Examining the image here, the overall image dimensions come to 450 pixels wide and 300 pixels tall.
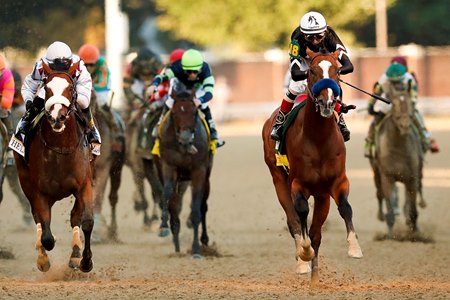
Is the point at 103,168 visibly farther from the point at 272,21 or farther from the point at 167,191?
the point at 272,21

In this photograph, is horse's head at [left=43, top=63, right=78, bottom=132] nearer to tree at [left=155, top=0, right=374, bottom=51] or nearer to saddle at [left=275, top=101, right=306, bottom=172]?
saddle at [left=275, top=101, right=306, bottom=172]

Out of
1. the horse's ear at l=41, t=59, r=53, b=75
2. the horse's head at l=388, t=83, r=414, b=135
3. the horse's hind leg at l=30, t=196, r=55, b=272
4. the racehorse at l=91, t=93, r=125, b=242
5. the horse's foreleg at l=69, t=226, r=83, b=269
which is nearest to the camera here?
the horse's ear at l=41, t=59, r=53, b=75

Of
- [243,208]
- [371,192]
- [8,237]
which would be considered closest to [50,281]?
[8,237]

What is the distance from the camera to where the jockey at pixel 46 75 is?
39.5 feet

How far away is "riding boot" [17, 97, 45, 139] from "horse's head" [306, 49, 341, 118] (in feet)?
8.70

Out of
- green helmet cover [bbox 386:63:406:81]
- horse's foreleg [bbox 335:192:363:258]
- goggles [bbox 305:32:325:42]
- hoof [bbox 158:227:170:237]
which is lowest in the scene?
hoof [bbox 158:227:170:237]

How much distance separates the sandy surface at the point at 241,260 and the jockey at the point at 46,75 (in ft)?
5.03

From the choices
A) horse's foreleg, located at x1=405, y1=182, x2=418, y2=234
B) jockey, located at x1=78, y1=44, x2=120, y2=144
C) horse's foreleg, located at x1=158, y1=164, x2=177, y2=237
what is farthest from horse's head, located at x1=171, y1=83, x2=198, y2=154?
horse's foreleg, located at x1=405, y1=182, x2=418, y2=234

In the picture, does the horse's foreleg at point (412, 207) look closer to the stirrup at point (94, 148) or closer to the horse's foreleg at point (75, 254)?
the stirrup at point (94, 148)

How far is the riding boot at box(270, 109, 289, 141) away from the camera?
12.6m

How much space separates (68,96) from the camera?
11.6 m

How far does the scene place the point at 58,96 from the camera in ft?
37.6

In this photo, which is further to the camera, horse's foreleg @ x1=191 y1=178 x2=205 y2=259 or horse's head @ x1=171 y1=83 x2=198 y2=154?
horse's head @ x1=171 y1=83 x2=198 y2=154

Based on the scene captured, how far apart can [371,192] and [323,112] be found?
489 inches
